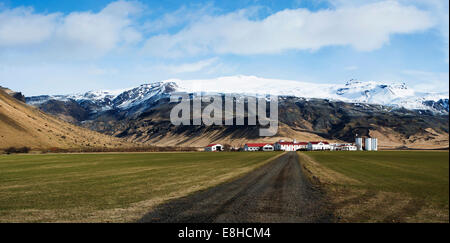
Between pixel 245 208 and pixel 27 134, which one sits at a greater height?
pixel 27 134

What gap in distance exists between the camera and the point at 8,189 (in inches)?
1216

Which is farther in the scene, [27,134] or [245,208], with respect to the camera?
[27,134]

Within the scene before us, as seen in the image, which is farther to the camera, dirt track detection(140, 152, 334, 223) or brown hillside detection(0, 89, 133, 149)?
brown hillside detection(0, 89, 133, 149)

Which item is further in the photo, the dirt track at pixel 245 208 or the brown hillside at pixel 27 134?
the brown hillside at pixel 27 134
